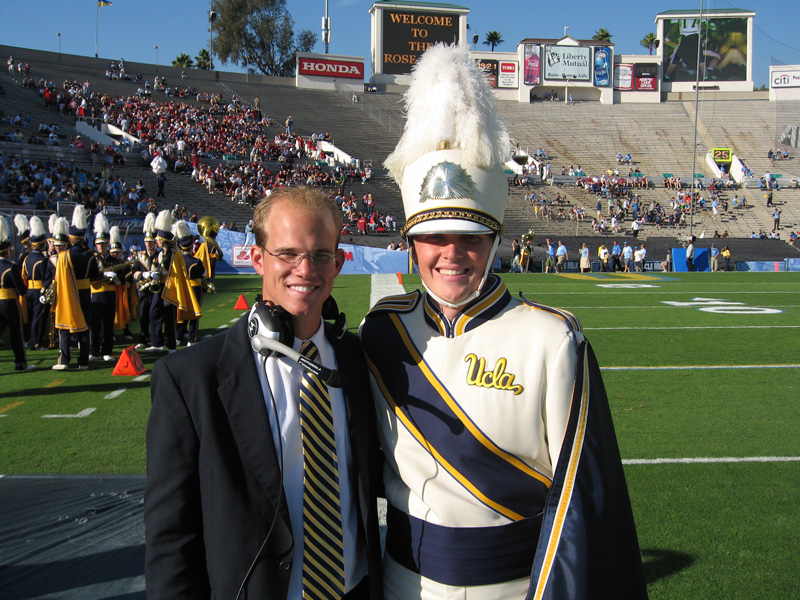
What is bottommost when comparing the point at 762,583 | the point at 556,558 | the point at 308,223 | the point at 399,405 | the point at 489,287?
the point at 762,583

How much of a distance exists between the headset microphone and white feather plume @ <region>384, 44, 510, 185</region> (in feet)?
2.24

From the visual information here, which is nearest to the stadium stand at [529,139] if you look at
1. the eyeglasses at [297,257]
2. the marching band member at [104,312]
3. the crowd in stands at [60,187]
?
the crowd in stands at [60,187]

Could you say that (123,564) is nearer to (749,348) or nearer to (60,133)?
(749,348)

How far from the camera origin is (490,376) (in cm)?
176

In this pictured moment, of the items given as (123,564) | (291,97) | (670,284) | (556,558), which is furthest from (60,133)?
(556,558)

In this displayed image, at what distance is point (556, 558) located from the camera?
1.53 meters

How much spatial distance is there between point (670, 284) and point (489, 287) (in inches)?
736

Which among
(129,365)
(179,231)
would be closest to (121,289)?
(179,231)

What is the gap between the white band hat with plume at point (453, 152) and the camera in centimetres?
186

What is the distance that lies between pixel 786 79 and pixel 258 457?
6531 cm

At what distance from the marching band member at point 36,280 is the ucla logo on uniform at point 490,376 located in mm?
9342

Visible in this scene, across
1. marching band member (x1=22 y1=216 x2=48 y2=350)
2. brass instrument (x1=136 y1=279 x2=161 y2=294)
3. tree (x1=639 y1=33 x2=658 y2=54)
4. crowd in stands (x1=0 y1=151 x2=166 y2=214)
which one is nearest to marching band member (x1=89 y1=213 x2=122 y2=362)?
brass instrument (x1=136 y1=279 x2=161 y2=294)

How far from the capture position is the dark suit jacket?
1.54m

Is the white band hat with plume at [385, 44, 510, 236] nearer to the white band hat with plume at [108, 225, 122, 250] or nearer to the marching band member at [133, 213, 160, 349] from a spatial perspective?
the marching band member at [133, 213, 160, 349]
